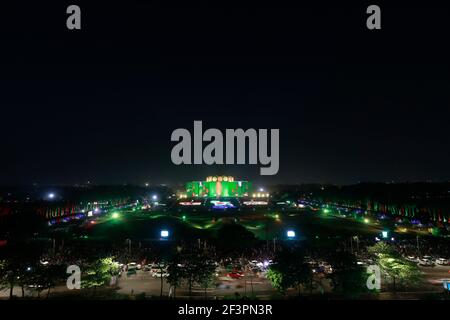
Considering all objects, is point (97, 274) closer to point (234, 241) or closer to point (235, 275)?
point (235, 275)

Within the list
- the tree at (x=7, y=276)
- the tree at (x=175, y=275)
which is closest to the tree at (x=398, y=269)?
the tree at (x=175, y=275)

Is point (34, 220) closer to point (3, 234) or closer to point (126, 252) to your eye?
point (3, 234)

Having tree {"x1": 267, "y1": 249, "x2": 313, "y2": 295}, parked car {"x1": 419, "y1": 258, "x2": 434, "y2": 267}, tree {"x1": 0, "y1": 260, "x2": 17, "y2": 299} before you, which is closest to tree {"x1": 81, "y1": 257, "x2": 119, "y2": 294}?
tree {"x1": 0, "y1": 260, "x2": 17, "y2": 299}

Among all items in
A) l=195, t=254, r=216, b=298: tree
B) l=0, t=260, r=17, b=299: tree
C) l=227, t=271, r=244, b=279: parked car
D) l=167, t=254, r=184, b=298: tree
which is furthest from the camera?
l=227, t=271, r=244, b=279: parked car

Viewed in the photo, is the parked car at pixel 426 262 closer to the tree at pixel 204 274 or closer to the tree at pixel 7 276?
the tree at pixel 204 274

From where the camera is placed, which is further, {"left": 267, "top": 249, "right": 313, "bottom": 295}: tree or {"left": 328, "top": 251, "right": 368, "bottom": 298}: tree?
{"left": 267, "top": 249, "right": 313, "bottom": 295}: tree

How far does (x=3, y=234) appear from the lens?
6625 cm

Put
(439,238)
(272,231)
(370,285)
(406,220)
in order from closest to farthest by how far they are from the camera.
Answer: (370,285) < (439,238) < (272,231) < (406,220)

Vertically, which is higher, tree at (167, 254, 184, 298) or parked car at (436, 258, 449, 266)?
tree at (167, 254, 184, 298)

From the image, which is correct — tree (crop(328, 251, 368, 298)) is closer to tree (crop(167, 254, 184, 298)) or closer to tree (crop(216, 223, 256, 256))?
tree (crop(167, 254, 184, 298))

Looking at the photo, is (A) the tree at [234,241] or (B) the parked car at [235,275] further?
(A) the tree at [234,241]

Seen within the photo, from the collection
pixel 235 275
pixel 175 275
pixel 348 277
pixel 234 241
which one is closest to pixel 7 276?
pixel 175 275
